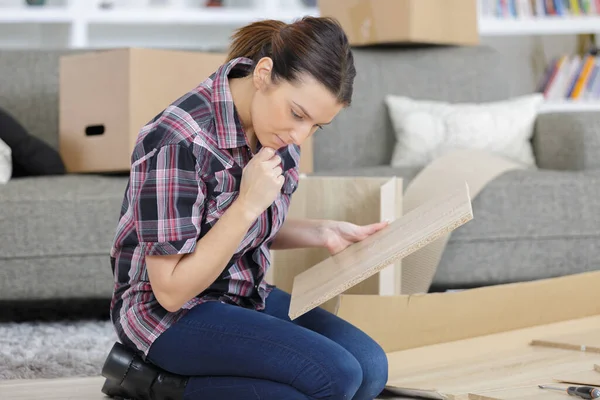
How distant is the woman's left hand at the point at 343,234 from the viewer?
4.83 ft

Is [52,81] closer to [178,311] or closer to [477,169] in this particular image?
[477,169]

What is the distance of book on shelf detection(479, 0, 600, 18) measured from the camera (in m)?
3.70

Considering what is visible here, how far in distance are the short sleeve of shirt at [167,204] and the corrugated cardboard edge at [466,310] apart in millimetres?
496

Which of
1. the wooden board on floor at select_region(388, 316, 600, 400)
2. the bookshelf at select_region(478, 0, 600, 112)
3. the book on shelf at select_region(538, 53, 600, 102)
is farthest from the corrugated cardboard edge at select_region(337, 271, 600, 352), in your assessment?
the book on shelf at select_region(538, 53, 600, 102)

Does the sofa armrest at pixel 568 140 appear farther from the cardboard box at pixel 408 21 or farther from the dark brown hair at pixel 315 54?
the dark brown hair at pixel 315 54

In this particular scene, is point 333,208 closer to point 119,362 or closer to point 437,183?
point 437,183

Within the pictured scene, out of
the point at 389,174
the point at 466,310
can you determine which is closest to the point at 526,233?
the point at 389,174

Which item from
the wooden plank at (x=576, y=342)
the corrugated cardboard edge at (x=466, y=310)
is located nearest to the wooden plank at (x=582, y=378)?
the wooden plank at (x=576, y=342)

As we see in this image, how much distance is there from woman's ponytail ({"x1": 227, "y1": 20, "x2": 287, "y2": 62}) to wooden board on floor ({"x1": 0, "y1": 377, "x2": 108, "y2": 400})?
611 mm

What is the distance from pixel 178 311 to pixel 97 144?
111 cm

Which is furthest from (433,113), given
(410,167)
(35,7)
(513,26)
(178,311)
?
(35,7)

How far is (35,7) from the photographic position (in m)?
3.46

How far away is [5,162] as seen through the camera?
7.20 feet

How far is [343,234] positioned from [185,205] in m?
0.38
